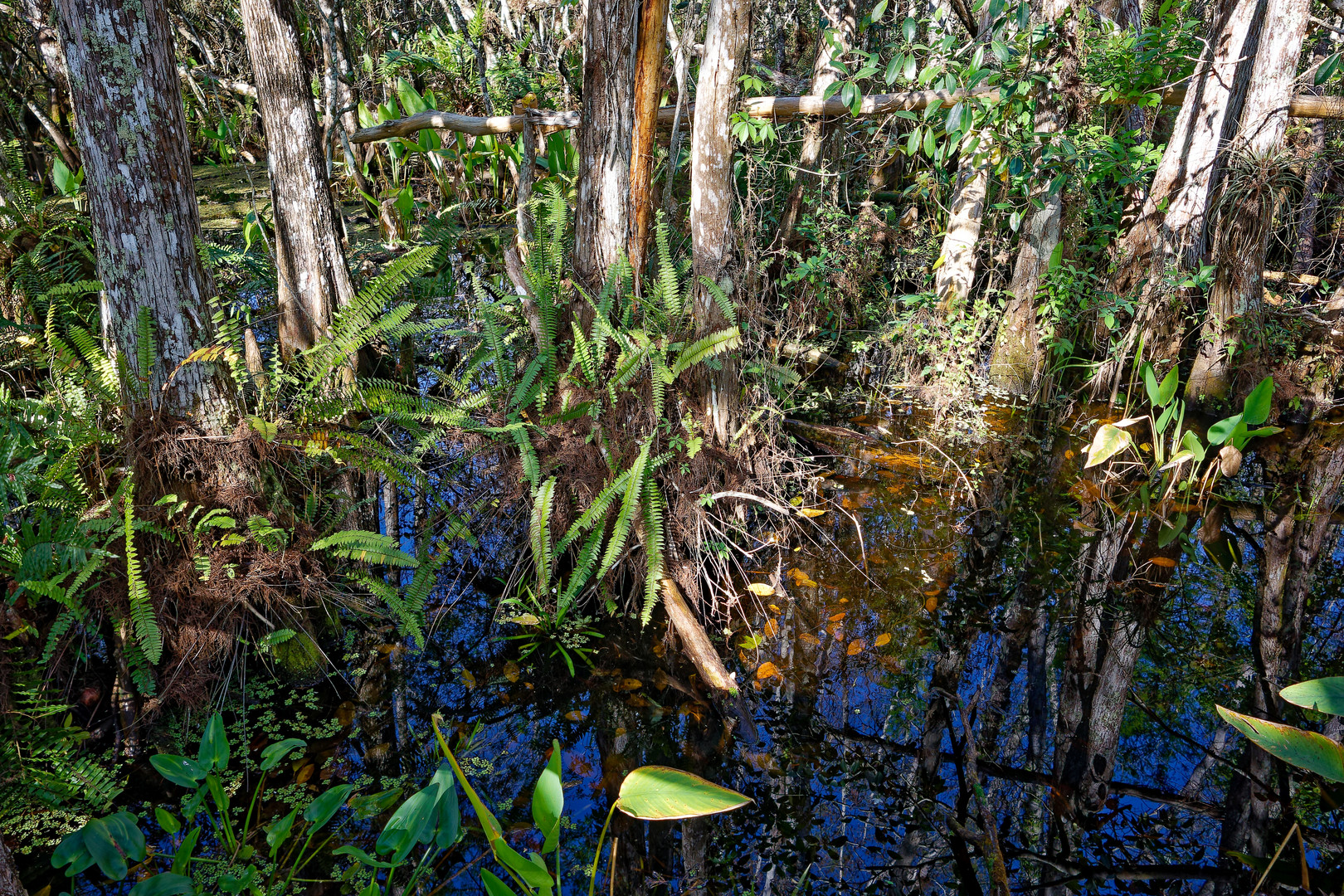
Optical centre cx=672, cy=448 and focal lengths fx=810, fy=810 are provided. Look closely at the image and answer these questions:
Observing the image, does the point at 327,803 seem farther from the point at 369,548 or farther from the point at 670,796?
the point at 369,548

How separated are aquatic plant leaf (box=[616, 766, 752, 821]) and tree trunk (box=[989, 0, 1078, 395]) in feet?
13.7

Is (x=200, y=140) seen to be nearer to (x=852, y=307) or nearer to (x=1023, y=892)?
(x=852, y=307)

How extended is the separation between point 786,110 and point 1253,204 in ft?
9.47

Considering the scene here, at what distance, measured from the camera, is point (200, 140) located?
34.1 feet

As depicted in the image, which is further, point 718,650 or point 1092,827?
point 718,650

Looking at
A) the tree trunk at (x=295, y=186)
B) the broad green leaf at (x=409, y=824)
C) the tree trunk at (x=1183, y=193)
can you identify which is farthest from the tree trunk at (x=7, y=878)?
the tree trunk at (x=1183, y=193)

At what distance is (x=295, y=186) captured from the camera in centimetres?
406

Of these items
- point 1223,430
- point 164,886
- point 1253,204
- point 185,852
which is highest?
point 1253,204

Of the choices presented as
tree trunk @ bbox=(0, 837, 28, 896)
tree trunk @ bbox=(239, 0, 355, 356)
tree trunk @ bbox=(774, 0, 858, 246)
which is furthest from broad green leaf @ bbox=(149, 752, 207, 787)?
tree trunk @ bbox=(774, 0, 858, 246)

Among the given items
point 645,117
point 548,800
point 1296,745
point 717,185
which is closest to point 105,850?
point 548,800

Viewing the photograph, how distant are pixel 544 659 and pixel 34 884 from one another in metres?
1.72

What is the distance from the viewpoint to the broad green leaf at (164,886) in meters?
1.76

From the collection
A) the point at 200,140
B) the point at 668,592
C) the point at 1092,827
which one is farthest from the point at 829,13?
the point at 200,140

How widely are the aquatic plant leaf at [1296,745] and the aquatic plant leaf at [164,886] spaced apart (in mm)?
2432
